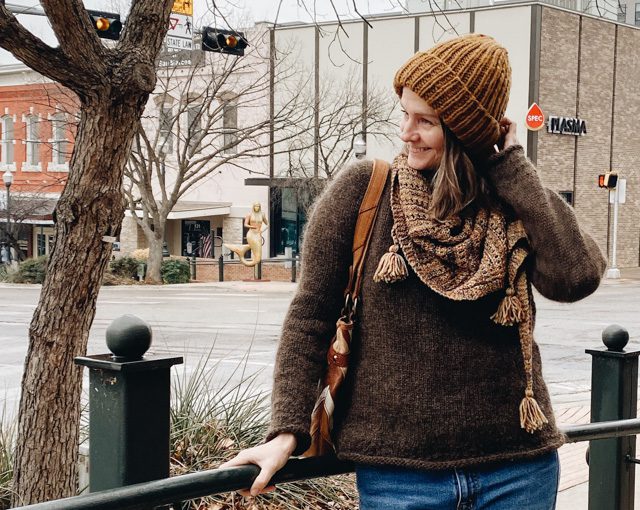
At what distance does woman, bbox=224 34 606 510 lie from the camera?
204 centimetres

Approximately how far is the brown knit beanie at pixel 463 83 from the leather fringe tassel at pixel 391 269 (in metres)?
0.34

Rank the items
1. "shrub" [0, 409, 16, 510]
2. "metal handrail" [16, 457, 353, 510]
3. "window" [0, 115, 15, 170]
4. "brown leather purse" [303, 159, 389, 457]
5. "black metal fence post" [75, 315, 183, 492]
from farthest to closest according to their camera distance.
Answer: "window" [0, 115, 15, 170], "shrub" [0, 409, 16, 510], "brown leather purse" [303, 159, 389, 457], "black metal fence post" [75, 315, 183, 492], "metal handrail" [16, 457, 353, 510]

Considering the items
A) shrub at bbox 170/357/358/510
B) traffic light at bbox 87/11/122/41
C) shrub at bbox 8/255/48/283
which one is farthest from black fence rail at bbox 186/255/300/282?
shrub at bbox 170/357/358/510

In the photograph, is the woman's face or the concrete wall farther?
the concrete wall

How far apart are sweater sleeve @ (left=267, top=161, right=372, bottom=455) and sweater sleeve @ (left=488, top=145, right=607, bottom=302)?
34 cm

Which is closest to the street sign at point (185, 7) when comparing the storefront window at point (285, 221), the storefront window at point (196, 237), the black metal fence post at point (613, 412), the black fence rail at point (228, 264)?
Answer: the black metal fence post at point (613, 412)

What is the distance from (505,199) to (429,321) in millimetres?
361

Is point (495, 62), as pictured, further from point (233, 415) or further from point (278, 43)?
point (278, 43)

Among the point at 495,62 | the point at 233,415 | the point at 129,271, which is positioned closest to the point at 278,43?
the point at 129,271

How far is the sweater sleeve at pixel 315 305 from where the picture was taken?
207 centimetres

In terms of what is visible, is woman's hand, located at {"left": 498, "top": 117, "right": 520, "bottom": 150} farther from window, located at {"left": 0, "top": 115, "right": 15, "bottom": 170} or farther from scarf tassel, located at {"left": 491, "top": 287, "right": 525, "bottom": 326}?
window, located at {"left": 0, "top": 115, "right": 15, "bottom": 170}

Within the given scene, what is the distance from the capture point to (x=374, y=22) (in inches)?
1361

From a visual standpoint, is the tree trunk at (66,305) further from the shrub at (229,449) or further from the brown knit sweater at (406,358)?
the brown knit sweater at (406,358)

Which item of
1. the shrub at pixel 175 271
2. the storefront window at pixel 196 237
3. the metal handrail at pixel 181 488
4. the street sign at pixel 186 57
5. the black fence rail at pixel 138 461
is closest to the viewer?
the metal handrail at pixel 181 488
